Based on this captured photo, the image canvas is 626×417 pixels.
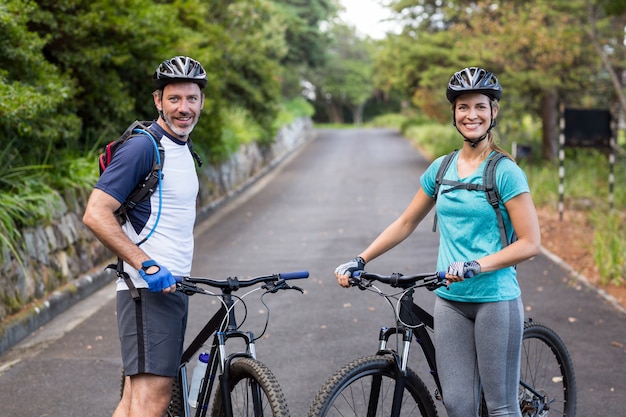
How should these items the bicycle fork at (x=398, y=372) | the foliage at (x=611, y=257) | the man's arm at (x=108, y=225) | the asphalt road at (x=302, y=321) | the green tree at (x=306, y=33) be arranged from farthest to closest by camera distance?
1. the green tree at (x=306, y=33)
2. the foliage at (x=611, y=257)
3. the asphalt road at (x=302, y=321)
4. the bicycle fork at (x=398, y=372)
5. the man's arm at (x=108, y=225)

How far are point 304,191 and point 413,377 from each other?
15.7 metres

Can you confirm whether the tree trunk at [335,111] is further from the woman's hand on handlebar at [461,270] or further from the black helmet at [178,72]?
the woman's hand on handlebar at [461,270]

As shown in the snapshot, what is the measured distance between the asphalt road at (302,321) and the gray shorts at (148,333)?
1.93 metres

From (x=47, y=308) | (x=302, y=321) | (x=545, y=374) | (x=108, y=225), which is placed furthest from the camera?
(x=47, y=308)

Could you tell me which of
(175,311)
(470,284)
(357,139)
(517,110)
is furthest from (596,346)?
(357,139)

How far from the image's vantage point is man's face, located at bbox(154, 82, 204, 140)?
3.51m

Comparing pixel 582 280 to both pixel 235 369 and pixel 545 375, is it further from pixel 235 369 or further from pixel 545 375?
pixel 235 369

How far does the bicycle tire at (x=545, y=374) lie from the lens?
411 centimetres

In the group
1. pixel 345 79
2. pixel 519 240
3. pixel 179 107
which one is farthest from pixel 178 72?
pixel 345 79

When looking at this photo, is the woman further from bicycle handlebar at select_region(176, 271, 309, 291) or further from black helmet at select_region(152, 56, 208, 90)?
black helmet at select_region(152, 56, 208, 90)

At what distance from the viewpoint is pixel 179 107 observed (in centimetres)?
351

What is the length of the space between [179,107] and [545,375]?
2.45 m

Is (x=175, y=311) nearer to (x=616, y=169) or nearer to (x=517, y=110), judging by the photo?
(x=616, y=169)

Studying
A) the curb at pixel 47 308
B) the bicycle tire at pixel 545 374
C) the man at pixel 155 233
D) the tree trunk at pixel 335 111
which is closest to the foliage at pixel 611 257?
the bicycle tire at pixel 545 374
